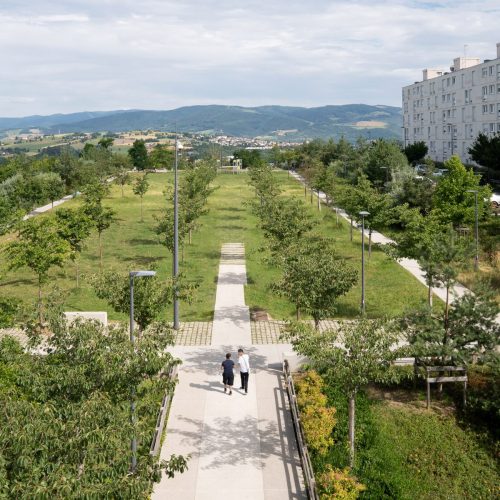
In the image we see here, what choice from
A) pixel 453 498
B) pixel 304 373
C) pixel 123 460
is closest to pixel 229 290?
pixel 304 373

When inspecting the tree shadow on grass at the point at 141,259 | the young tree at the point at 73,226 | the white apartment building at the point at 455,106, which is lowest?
the tree shadow on grass at the point at 141,259

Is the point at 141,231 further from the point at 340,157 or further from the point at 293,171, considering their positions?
the point at 293,171

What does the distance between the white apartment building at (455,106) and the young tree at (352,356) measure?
207ft

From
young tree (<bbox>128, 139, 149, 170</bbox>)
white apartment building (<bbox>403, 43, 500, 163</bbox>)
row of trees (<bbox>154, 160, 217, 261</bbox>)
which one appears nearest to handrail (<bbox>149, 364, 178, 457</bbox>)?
row of trees (<bbox>154, 160, 217, 261</bbox>)

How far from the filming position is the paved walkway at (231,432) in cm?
1270

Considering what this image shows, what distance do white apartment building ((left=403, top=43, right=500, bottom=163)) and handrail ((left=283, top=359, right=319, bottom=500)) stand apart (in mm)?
61464

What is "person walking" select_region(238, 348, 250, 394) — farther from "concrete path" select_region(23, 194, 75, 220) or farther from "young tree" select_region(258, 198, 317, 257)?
"concrete path" select_region(23, 194, 75, 220)

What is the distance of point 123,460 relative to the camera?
837 cm

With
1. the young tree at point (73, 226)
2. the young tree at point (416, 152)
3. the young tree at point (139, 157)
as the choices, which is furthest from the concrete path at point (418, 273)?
the young tree at point (139, 157)

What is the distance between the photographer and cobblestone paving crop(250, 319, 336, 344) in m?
21.8

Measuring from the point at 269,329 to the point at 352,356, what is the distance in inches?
379

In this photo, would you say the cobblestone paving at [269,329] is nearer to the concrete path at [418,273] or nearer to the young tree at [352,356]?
the concrete path at [418,273]

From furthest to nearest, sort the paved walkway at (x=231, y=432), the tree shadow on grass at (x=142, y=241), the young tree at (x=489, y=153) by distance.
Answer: the young tree at (x=489, y=153) → the tree shadow on grass at (x=142, y=241) → the paved walkway at (x=231, y=432)

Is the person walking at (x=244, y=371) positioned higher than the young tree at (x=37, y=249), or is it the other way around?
the young tree at (x=37, y=249)
